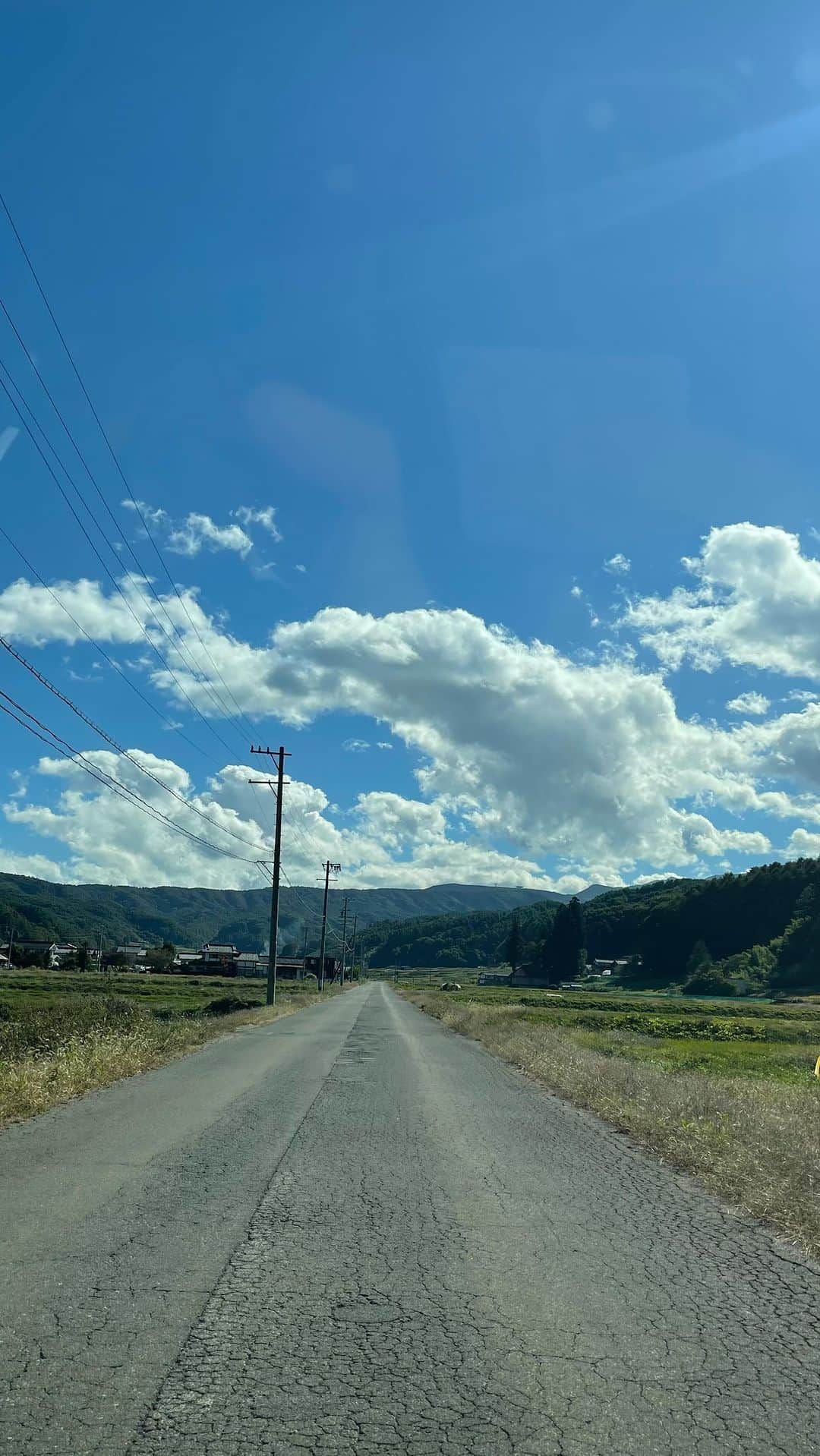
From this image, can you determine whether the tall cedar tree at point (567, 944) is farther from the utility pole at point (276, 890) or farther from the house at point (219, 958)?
the utility pole at point (276, 890)

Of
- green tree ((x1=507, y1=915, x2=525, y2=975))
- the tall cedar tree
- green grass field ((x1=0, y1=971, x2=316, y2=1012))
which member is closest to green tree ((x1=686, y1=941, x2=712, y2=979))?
the tall cedar tree

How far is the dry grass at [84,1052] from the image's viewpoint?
13.5 meters

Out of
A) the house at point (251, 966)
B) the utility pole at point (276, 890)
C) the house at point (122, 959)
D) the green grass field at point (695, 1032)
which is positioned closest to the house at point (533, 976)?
the house at point (251, 966)

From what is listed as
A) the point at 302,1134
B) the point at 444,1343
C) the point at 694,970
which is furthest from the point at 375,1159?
the point at 694,970

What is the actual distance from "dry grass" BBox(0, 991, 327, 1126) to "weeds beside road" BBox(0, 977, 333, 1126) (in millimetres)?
15

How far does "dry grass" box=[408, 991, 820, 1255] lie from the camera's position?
27.8ft

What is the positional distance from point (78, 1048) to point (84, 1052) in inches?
25.3

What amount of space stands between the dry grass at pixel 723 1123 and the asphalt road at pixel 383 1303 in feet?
1.51

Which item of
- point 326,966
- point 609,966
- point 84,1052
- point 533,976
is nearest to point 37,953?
point 326,966

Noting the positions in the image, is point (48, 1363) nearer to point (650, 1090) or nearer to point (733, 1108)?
point (733, 1108)

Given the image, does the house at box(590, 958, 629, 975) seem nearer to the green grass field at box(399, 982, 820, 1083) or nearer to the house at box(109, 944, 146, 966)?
the house at box(109, 944, 146, 966)

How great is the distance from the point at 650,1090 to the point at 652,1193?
7.25 m

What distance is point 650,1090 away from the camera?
620 inches

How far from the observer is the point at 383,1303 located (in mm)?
5551
